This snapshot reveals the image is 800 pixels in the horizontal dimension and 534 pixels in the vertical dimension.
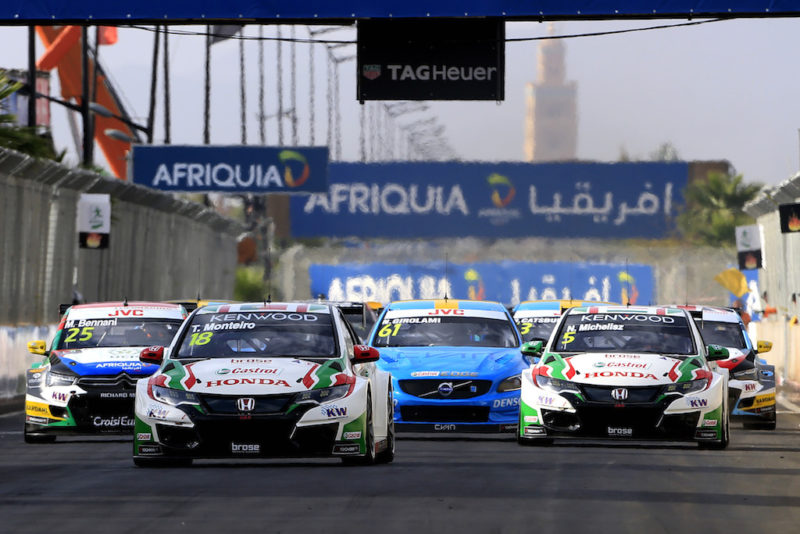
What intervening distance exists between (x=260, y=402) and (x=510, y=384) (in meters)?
5.24

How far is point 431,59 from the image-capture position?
82.3ft

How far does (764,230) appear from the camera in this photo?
163 feet

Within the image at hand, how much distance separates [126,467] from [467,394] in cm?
462

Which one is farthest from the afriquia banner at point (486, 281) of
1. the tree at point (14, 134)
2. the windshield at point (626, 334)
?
the windshield at point (626, 334)

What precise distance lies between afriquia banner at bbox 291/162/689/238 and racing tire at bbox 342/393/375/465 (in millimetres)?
77267

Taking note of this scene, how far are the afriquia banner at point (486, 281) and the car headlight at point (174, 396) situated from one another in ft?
226

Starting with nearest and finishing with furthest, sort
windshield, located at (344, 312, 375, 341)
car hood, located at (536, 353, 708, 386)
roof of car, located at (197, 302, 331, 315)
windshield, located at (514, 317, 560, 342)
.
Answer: roof of car, located at (197, 302, 331, 315)
car hood, located at (536, 353, 708, 386)
windshield, located at (514, 317, 560, 342)
windshield, located at (344, 312, 375, 341)

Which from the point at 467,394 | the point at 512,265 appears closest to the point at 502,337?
the point at 467,394

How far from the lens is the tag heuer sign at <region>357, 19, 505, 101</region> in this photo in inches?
976

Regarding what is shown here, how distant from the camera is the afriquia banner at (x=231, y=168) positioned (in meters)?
56.2

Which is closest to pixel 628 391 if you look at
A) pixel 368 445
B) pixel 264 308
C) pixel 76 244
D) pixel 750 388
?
pixel 368 445

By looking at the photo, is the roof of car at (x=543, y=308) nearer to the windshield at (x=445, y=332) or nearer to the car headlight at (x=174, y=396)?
the windshield at (x=445, y=332)

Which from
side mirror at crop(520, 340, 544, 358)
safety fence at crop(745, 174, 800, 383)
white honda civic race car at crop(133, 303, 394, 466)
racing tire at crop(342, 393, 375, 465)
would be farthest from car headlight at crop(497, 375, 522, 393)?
safety fence at crop(745, 174, 800, 383)

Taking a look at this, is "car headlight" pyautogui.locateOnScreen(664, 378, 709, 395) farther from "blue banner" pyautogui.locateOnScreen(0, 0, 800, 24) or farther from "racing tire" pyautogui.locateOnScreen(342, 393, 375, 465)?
"blue banner" pyautogui.locateOnScreen(0, 0, 800, 24)
